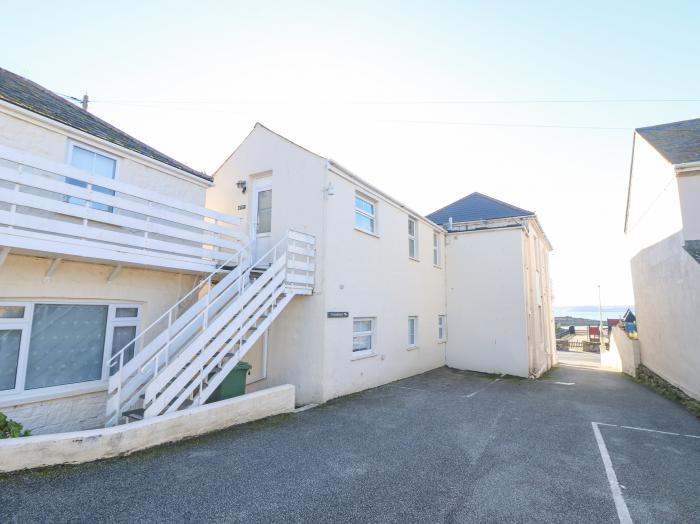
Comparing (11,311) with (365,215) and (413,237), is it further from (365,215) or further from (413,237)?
(413,237)

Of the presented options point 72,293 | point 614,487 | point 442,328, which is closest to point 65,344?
point 72,293

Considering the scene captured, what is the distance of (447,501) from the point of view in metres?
4.35

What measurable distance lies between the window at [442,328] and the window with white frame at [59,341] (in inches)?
460

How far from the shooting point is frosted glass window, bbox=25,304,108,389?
6.51 metres

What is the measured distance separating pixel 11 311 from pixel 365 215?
8512 millimetres

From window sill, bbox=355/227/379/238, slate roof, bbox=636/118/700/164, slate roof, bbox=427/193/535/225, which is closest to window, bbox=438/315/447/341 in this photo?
slate roof, bbox=427/193/535/225

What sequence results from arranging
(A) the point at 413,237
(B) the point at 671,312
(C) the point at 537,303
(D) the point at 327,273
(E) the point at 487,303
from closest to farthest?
(D) the point at 327,273
(B) the point at 671,312
(A) the point at 413,237
(E) the point at 487,303
(C) the point at 537,303

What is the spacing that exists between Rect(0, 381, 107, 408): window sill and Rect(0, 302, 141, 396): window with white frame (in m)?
0.07

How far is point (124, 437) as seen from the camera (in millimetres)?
5078

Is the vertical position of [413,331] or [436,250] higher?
[436,250]

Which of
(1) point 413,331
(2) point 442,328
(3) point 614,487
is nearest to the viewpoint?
(3) point 614,487

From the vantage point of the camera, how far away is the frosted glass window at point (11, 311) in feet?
20.3

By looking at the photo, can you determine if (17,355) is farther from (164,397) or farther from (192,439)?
(192,439)

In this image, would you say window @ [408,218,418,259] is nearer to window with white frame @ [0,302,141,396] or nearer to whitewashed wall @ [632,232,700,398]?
whitewashed wall @ [632,232,700,398]
